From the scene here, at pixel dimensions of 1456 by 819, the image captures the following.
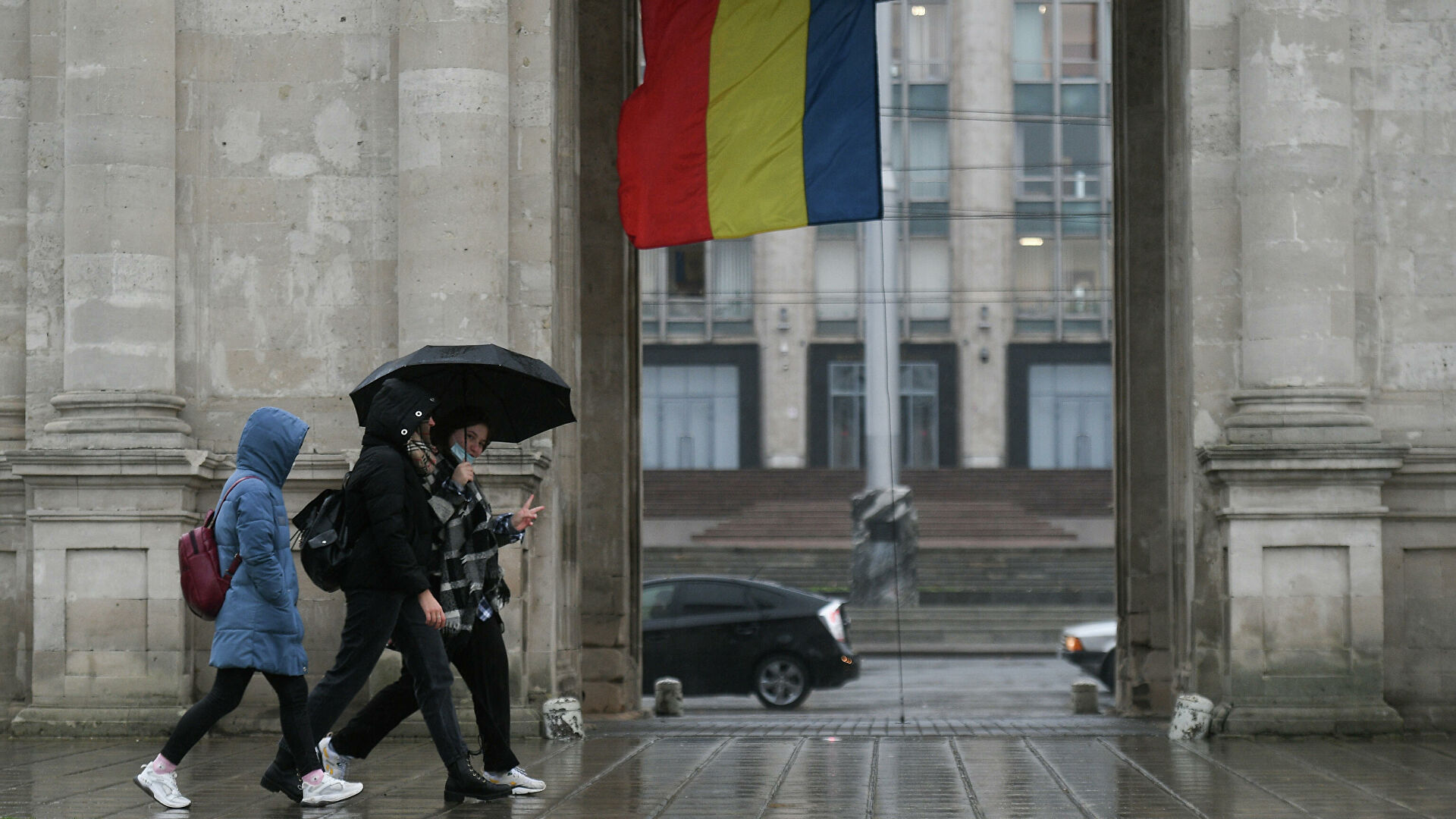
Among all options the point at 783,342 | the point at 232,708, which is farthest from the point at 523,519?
the point at 783,342

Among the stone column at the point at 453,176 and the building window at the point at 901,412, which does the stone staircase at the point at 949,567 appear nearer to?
the building window at the point at 901,412

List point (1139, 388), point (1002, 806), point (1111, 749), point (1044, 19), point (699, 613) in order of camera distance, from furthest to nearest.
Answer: point (1044, 19) → point (699, 613) → point (1139, 388) → point (1111, 749) → point (1002, 806)

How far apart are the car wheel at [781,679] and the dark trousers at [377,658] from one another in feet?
40.7

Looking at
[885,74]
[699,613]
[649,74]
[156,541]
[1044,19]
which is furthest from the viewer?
[1044,19]

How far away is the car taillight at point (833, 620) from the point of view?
21969mm

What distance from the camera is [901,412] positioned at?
→ 59250 mm

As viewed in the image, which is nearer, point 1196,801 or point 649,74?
point 1196,801

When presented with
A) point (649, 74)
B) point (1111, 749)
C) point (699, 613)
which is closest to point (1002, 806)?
point (1111, 749)

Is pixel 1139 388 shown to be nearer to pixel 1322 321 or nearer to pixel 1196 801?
A: pixel 1322 321

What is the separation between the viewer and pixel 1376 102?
45.5 feet

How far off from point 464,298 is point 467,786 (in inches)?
191

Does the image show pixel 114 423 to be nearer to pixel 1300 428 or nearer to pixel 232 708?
pixel 232 708

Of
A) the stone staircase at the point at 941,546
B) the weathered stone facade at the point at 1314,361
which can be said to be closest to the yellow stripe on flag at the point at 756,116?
the weathered stone facade at the point at 1314,361

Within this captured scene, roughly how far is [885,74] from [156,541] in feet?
119
